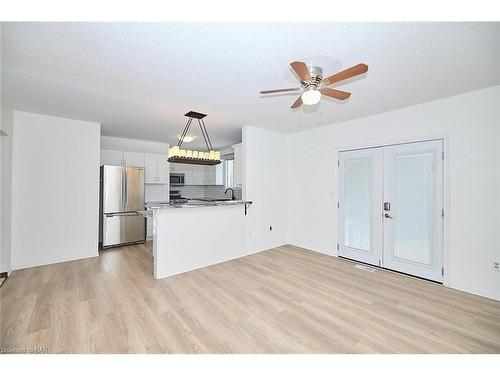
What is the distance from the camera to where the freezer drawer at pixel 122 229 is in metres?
4.61

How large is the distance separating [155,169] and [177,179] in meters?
0.93

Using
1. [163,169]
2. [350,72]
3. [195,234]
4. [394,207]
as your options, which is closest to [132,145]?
[163,169]

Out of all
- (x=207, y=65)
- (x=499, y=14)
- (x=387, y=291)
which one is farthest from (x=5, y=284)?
(x=499, y=14)

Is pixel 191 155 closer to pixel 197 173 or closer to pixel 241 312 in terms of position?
pixel 241 312

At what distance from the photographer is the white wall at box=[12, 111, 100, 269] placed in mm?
3463

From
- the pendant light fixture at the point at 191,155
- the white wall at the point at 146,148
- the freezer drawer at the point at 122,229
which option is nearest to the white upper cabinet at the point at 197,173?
the white wall at the point at 146,148

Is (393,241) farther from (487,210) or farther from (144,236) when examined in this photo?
(144,236)

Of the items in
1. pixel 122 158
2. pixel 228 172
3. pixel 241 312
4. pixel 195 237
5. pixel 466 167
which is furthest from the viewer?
pixel 228 172

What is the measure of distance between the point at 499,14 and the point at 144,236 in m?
6.00

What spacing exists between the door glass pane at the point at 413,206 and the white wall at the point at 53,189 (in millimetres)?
5421

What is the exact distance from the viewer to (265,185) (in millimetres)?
4676

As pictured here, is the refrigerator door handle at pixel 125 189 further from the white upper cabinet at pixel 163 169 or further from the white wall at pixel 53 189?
the white upper cabinet at pixel 163 169

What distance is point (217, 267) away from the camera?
3.65 metres
